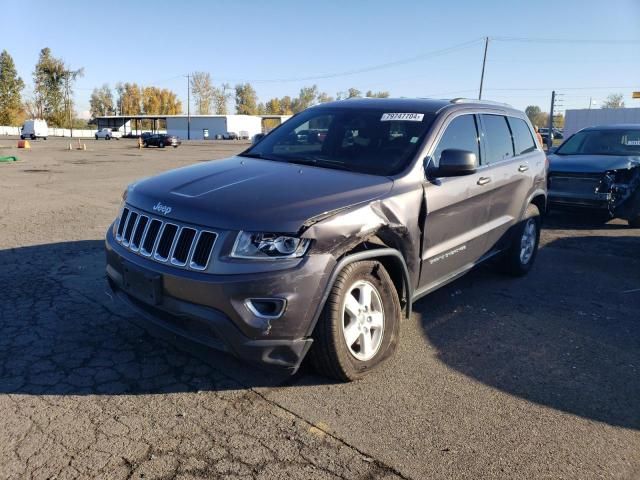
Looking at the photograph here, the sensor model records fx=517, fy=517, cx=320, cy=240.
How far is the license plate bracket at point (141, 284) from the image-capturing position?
10.2ft

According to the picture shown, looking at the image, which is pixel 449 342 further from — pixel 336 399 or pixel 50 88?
pixel 50 88

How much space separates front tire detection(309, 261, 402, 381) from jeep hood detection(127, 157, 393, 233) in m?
0.46

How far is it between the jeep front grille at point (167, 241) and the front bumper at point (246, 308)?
7cm

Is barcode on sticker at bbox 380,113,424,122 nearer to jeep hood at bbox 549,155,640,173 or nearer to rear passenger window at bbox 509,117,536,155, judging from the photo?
rear passenger window at bbox 509,117,536,155

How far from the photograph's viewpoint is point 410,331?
429cm

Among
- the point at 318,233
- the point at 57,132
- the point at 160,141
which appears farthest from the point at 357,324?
the point at 57,132

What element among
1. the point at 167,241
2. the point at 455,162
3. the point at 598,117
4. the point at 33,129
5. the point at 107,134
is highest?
the point at 598,117

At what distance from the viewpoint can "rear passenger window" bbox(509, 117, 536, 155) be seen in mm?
5594

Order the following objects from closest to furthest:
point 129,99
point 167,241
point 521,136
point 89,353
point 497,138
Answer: point 167,241
point 89,353
point 497,138
point 521,136
point 129,99

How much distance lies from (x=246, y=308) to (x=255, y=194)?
0.77 metres

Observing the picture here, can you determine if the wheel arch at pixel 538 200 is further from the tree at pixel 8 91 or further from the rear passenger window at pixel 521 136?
the tree at pixel 8 91

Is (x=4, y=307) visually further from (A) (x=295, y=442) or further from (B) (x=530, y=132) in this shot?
(B) (x=530, y=132)

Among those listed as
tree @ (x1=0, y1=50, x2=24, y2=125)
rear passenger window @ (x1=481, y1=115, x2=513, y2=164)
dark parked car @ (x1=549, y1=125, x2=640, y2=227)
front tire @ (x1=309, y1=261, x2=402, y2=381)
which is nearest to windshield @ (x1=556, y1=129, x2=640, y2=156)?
dark parked car @ (x1=549, y1=125, x2=640, y2=227)

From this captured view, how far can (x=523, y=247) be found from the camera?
19.2 ft
